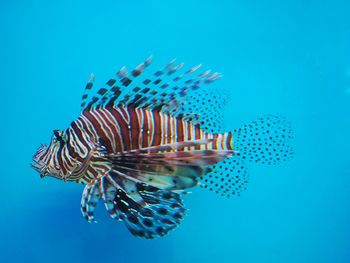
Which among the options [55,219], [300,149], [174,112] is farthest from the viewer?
[300,149]

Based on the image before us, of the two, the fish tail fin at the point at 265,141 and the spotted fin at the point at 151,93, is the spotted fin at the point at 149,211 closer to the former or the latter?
the spotted fin at the point at 151,93

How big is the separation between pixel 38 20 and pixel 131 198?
1895 mm

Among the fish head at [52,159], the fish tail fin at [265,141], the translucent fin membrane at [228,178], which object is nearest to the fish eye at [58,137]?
the fish head at [52,159]

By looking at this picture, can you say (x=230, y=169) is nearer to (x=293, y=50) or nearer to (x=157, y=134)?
(x=157, y=134)

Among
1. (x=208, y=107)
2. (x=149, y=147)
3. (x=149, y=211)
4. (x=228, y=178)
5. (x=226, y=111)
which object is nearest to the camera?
(x=149, y=147)

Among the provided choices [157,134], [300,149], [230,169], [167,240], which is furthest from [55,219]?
[300,149]

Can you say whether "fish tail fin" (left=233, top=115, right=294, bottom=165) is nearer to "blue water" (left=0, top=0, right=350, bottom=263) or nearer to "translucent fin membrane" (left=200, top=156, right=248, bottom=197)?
"translucent fin membrane" (left=200, top=156, right=248, bottom=197)

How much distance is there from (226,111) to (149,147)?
1438 mm

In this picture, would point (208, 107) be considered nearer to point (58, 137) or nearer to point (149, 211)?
point (149, 211)

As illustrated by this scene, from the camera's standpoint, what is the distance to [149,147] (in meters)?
1.86

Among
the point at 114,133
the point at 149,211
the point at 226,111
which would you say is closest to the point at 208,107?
Result: the point at 226,111

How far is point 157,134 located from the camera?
2359 mm

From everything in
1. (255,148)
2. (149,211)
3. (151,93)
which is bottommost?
(149,211)

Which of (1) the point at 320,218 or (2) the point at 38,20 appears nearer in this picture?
(2) the point at 38,20
